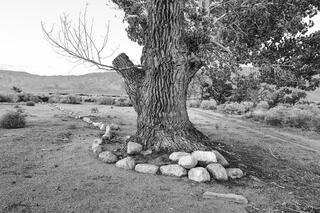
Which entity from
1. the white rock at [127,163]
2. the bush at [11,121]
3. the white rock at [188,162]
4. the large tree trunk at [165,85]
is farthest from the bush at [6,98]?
the white rock at [188,162]

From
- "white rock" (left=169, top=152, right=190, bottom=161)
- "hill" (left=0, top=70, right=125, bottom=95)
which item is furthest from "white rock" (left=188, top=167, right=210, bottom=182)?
"hill" (left=0, top=70, right=125, bottom=95)

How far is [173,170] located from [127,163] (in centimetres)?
90

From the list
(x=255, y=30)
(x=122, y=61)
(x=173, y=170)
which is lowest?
(x=173, y=170)

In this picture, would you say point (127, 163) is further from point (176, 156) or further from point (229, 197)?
point (229, 197)

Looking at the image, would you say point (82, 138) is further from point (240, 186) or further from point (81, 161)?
point (240, 186)

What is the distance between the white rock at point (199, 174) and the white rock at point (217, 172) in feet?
0.50

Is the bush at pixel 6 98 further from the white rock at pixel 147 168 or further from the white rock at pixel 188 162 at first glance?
the white rock at pixel 188 162

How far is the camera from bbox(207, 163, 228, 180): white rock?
426 cm

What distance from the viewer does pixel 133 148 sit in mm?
5105

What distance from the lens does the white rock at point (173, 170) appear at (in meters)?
4.31

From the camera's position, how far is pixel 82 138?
7203mm

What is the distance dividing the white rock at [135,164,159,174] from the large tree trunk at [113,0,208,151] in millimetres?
705

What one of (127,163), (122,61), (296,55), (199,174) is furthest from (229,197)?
(296,55)

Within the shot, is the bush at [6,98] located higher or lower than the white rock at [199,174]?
lower
